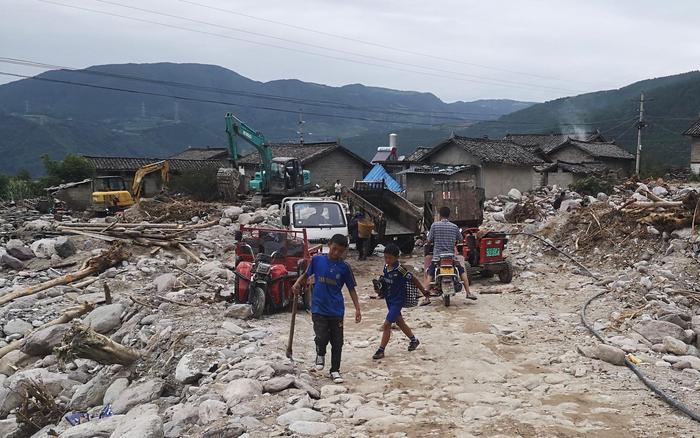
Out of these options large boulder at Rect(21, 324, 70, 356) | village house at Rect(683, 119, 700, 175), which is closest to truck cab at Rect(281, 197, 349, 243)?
large boulder at Rect(21, 324, 70, 356)

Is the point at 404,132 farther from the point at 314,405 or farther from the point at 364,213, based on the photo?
the point at 314,405

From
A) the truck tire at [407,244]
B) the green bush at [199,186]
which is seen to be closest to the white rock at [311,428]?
the truck tire at [407,244]

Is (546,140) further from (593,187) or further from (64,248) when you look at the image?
(64,248)

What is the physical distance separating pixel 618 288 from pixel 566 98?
3058 inches

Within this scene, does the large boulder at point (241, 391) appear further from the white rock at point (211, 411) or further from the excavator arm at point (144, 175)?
the excavator arm at point (144, 175)

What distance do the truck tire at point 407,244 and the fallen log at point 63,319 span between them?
297 inches

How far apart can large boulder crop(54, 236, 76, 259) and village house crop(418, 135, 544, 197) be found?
20.9m

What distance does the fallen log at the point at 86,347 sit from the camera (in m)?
6.65

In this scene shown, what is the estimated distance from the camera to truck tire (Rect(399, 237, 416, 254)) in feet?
49.2

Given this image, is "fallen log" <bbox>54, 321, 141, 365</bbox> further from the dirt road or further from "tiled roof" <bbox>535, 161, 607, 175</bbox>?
"tiled roof" <bbox>535, 161, 607, 175</bbox>

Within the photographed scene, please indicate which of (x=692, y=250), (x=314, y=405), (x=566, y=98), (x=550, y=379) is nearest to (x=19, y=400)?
(x=314, y=405)

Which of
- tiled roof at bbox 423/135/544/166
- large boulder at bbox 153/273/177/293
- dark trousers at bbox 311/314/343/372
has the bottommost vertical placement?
large boulder at bbox 153/273/177/293

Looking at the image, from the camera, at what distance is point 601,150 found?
39312 millimetres

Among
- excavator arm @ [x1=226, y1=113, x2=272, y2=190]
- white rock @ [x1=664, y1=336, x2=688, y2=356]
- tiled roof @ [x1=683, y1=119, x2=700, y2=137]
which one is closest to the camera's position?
white rock @ [x1=664, y1=336, x2=688, y2=356]
